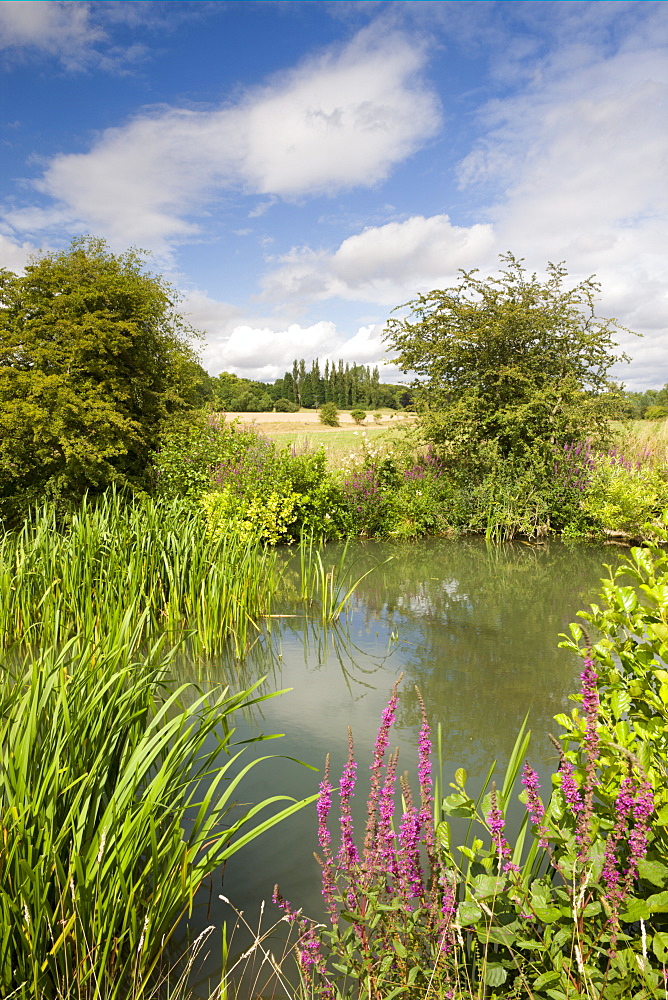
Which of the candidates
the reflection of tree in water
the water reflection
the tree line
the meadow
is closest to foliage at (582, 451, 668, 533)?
the reflection of tree in water

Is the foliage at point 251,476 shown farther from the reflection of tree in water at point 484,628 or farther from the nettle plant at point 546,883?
the nettle plant at point 546,883

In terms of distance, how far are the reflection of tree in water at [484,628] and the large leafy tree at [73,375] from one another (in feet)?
15.7

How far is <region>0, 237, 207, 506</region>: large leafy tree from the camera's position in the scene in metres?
9.44

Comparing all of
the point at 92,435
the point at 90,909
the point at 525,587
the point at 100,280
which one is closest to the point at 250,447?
the point at 92,435

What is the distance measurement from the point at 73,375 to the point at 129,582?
21.4ft

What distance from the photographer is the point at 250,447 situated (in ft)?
37.5

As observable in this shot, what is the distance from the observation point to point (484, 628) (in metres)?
5.68

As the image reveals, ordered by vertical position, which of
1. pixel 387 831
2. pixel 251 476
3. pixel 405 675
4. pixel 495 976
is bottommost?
pixel 405 675

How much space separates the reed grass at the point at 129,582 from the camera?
15.5 ft

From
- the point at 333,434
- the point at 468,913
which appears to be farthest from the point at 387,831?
the point at 333,434

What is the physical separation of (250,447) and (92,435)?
2.80 meters

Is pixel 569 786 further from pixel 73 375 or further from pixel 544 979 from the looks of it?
pixel 73 375

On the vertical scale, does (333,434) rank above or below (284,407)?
below

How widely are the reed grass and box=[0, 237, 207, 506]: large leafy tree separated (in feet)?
13.6
